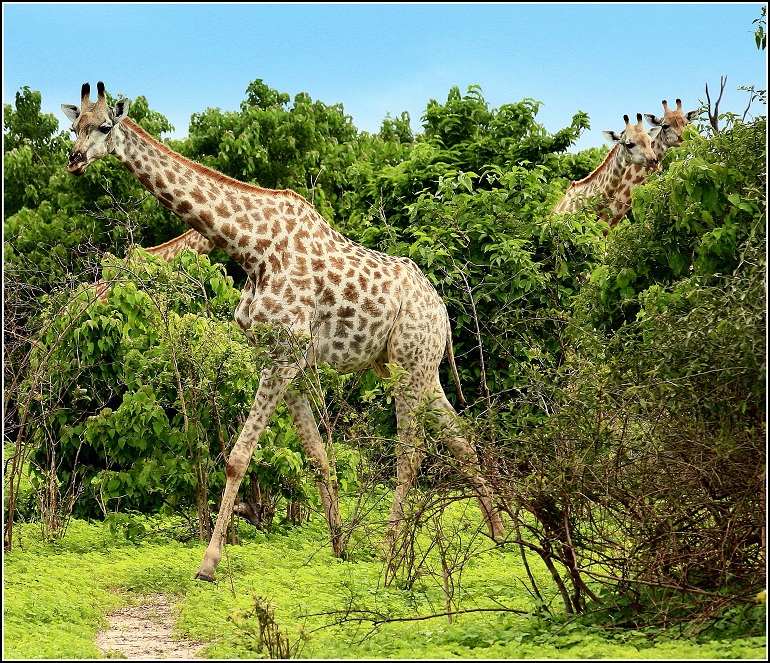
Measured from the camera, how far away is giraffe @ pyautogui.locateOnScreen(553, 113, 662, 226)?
1366cm

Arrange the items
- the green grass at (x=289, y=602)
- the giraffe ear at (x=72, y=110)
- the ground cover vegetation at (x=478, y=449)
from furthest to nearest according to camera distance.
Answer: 1. the giraffe ear at (x=72, y=110)
2. the ground cover vegetation at (x=478, y=449)
3. the green grass at (x=289, y=602)

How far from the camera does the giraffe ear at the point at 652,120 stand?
14148 mm

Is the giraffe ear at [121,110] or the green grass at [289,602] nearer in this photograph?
the green grass at [289,602]

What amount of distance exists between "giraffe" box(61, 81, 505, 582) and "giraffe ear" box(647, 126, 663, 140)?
536cm

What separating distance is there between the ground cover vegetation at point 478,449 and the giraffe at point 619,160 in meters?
0.55

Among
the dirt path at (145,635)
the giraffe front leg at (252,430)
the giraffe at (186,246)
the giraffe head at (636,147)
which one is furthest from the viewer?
the giraffe head at (636,147)

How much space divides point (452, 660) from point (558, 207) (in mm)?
9087

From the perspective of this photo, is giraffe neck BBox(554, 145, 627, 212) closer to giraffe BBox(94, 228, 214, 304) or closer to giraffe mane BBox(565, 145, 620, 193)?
giraffe mane BBox(565, 145, 620, 193)

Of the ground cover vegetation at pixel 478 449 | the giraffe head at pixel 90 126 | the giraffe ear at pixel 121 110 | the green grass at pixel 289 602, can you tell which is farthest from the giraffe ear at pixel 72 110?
the green grass at pixel 289 602

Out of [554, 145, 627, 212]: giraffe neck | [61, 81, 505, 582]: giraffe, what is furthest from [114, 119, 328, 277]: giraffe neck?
[554, 145, 627, 212]: giraffe neck

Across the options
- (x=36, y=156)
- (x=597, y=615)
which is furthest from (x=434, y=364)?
(x=36, y=156)

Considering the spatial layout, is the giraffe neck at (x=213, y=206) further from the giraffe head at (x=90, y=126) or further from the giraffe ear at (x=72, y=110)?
the giraffe ear at (x=72, y=110)

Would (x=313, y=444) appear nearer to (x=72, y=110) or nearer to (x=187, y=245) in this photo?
(x=72, y=110)

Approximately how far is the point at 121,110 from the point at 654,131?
23.8 feet
